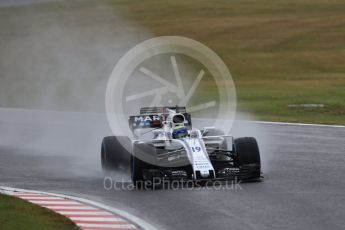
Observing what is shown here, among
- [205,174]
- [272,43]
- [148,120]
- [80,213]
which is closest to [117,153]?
[148,120]

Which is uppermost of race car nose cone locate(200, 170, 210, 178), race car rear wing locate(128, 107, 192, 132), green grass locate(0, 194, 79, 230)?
race car rear wing locate(128, 107, 192, 132)

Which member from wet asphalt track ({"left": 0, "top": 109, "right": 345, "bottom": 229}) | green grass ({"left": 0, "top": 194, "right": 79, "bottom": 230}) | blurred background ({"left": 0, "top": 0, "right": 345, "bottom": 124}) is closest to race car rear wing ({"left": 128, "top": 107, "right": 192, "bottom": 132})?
wet asphalt track ({"left": 0, "top": 109, "right": 345, "bottom": 229})

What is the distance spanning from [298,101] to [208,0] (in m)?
22.9

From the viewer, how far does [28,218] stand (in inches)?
381

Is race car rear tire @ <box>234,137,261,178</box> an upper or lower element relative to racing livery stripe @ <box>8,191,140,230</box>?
upper

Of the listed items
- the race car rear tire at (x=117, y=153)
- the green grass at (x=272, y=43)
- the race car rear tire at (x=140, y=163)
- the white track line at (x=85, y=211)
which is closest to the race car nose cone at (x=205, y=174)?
the race car rear tire at (x=140, y=163)

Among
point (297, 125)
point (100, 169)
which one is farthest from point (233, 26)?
point (100, 169)

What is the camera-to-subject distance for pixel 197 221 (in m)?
9.63

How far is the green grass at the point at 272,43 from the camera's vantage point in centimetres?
2723

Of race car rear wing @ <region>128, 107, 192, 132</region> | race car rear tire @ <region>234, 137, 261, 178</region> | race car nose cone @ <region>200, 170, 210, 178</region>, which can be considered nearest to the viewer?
race car nose cone @ <region>200, 170, 210, 178</region>

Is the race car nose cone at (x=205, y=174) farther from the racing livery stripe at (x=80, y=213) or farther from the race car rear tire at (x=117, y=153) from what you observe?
the racing livery stripe at (x=80, y=213)

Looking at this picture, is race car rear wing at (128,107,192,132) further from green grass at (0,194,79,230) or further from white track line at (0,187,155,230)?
green grass at (0,194,79,230)

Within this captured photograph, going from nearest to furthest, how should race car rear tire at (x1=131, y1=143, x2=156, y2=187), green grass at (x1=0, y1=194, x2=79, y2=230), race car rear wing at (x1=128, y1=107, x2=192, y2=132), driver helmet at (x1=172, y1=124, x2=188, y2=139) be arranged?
1. green grass at (x1=0, y1=194, x2=79, y2=230)
2. race car rear tire at (x1=131, y1=143, x2=156, y2=187)
3. driver helmet at (x1=172, y1=124, x2=188, y2=139)
4. race car rear wing at (x1=128, y1=107, x2=192, y2=132)

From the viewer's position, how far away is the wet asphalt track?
9.77m
